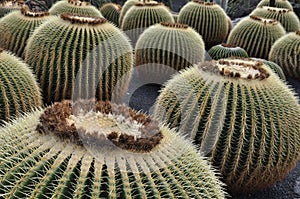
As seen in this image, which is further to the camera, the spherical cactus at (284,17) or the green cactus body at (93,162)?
the spherical cactus at (284,17)

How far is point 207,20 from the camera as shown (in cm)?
799

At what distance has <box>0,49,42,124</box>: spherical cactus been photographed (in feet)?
11.4

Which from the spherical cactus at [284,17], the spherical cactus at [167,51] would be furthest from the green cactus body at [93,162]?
the spherical cactus at [284,17]

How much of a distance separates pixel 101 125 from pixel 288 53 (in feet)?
17.6

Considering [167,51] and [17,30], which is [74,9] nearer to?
[17,30]

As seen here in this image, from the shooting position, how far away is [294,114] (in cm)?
363

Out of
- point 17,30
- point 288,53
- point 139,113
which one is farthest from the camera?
point 288,53

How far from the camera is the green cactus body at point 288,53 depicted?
6820 millimetres

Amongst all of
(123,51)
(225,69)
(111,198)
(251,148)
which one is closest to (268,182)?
(251,148)

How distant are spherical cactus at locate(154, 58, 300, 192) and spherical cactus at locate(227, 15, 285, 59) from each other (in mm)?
3842

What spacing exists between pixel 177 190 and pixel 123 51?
115 inches

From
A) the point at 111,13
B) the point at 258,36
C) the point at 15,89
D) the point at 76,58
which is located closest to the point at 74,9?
the point at 76,58

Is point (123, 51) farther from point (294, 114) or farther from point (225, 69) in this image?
point (294, 114)

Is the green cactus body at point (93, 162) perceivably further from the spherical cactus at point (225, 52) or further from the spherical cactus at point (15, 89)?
the spherical cactus at point (225, 52)
